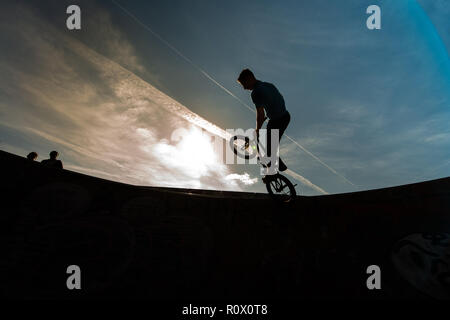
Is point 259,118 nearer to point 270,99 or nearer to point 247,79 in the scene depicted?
point 270,99

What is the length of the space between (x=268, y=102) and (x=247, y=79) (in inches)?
32.3

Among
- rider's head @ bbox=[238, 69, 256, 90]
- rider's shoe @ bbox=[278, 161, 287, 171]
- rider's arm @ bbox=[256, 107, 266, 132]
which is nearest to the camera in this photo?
rider's head @ bbox=[238, 69, 256, 90]

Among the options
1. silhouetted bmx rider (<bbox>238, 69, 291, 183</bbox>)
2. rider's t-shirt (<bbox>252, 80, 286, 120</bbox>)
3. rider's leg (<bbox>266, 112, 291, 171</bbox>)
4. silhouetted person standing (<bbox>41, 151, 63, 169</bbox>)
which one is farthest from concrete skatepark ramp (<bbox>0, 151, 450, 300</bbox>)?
silhouetted person standing (<bbox>41, 151, 63, 169</bbox>)

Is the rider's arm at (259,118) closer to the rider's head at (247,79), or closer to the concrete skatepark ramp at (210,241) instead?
the rider's head at (247,79)

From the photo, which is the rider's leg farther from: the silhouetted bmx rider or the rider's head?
the rider's head

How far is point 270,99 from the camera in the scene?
4930 millimetres

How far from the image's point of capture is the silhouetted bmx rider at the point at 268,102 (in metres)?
4.95

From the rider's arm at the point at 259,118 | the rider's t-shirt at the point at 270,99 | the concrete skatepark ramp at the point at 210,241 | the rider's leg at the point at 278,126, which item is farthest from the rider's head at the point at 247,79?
the concrete skatepark ramp at the point at 210,241

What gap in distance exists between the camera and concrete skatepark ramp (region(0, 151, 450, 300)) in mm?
3291

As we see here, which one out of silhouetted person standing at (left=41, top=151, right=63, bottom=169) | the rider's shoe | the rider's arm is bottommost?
the rider's shoe

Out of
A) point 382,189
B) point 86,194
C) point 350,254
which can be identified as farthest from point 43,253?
point 382,189

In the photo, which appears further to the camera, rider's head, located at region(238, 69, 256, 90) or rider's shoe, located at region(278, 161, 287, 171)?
rider's shoe, located at region(278, 161, 287, 171)

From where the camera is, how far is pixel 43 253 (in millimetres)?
3436
